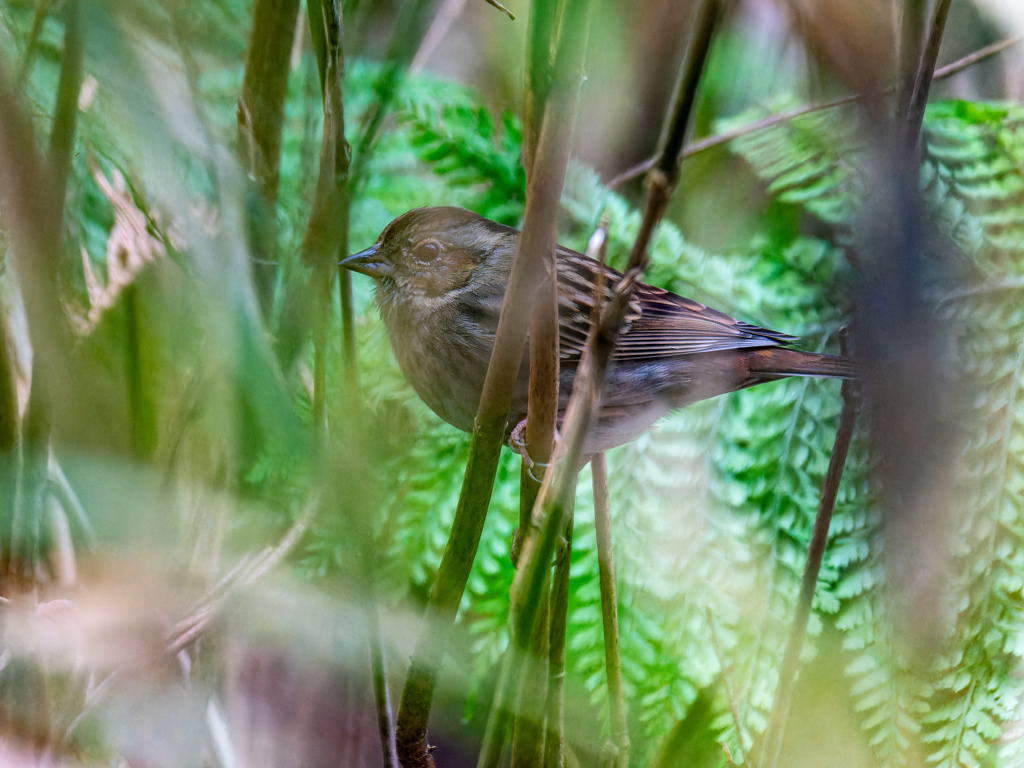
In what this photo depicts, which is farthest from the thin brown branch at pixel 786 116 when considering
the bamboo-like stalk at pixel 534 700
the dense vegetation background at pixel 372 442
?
the bamboo-like stalk at pixel 534 700

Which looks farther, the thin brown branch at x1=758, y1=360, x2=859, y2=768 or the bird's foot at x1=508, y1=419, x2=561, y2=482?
the thin brown branch at x1=758, y1=360, x2=859, y2=768

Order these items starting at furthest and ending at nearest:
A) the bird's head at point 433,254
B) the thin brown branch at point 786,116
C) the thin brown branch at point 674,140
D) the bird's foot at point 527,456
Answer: the bird's head at point 433,254, the thin brown branch at point 786,116, the bird's foot at point 527,456, the thin brown branch at point 674,140

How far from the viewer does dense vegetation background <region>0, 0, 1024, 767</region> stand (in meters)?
0.56

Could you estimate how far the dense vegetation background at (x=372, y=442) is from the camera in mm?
561

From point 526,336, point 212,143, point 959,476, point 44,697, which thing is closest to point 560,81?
point 526,336

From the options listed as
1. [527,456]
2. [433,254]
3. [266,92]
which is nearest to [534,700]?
[527,456]

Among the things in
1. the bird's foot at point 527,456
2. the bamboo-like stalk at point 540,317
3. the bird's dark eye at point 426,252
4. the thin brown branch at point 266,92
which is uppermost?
the thin brown branch at point 266,92

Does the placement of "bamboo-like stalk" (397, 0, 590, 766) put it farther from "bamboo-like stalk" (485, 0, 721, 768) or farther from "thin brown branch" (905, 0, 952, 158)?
"thin brown branch" (905, 0, 952, 158)

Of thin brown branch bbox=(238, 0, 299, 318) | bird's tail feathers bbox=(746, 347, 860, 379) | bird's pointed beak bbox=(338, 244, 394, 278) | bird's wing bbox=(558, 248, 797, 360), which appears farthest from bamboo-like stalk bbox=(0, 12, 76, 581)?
bird's tail feathers bbox=(746, 347, 860, 379)

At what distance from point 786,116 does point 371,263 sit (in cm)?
36

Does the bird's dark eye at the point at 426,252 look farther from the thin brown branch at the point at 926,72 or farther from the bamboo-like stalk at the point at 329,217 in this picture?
the thin brown branch at the point at 926,72

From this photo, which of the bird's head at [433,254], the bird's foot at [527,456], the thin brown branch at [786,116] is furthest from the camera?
the bird's head at [433,254]

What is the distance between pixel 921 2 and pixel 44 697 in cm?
83

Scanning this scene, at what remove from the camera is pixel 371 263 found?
2.14 feet
